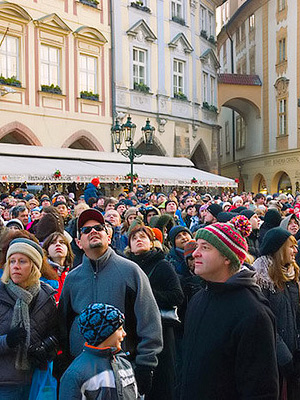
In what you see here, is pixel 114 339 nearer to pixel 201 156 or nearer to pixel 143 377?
pixel 143 377

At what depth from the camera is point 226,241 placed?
2.93m

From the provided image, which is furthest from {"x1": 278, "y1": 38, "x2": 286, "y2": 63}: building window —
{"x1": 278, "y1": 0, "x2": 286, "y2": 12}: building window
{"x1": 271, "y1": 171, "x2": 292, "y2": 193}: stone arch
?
{"x1": 271, "y1": 171, "x2": 292, "y2": 193}: stone arch

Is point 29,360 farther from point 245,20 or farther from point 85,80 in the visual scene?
point 245,20

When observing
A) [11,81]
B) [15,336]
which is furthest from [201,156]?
[15,336]

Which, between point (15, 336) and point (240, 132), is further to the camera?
point (240, 132)

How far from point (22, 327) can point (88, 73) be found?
20.5m

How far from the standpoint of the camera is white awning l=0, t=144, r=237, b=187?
16.2 metres

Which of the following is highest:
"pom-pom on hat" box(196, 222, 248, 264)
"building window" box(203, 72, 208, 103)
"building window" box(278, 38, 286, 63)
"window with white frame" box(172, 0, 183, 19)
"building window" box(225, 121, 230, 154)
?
"window with white frame" box(172, 0, 183, 19)

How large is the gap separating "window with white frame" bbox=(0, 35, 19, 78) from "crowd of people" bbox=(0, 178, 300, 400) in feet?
50.2

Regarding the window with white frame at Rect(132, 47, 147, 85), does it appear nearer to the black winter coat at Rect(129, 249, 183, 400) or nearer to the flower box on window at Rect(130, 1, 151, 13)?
the flower box on window at Rect(130, 1, 151, 13)

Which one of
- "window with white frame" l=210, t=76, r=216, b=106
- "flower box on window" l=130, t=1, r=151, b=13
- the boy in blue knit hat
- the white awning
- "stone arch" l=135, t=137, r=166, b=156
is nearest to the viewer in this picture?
the boy in blue knit hat

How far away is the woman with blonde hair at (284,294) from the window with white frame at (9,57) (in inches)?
676

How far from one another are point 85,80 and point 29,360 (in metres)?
20.4

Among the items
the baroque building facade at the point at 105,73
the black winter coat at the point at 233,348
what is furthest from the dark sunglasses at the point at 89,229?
the baroque building facade at the point at 105,73
